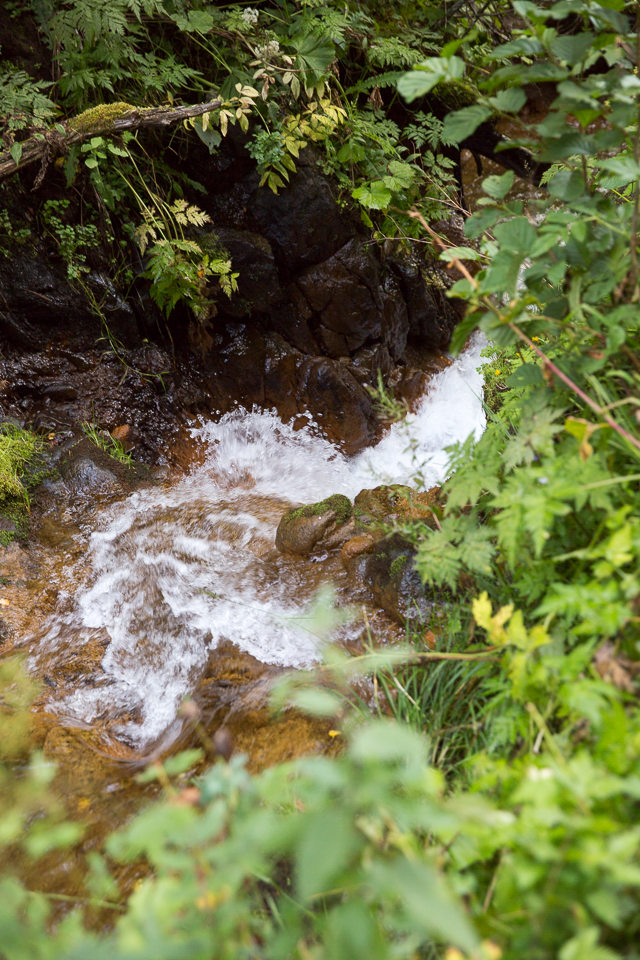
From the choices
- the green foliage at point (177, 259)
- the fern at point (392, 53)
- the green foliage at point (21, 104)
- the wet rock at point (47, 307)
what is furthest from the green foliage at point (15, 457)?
the fern at point (392, 53)

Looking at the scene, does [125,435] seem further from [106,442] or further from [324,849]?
[324,849]

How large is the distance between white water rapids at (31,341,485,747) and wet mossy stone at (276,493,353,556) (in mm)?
147

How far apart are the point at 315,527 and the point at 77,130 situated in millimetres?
3244

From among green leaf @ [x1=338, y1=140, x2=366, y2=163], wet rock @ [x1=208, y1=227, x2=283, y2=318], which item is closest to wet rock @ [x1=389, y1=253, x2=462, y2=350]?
green leaf @ [x1=338, y1=140, x2=366, y2=163]

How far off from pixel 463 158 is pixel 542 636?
8.23m

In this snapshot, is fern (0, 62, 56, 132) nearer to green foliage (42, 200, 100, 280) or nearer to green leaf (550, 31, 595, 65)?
green foliage (42, 200, 100, 280)

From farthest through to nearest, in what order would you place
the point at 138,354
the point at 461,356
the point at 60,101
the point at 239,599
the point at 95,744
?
the point at 461,356 → the point at 138,354 → the point at 60,101 → the point at 239,599 → the point at 95,744

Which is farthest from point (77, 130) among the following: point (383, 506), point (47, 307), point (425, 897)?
point (425, 897)

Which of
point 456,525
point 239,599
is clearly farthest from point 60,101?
point 456,525

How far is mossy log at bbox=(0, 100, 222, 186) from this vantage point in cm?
336

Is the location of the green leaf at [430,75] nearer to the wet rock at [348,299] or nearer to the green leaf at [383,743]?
the green leaf at [383,743]

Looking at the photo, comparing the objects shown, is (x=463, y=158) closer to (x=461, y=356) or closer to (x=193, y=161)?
(x=461, y=356)

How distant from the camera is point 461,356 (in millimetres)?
5688

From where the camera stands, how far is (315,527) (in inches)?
135
